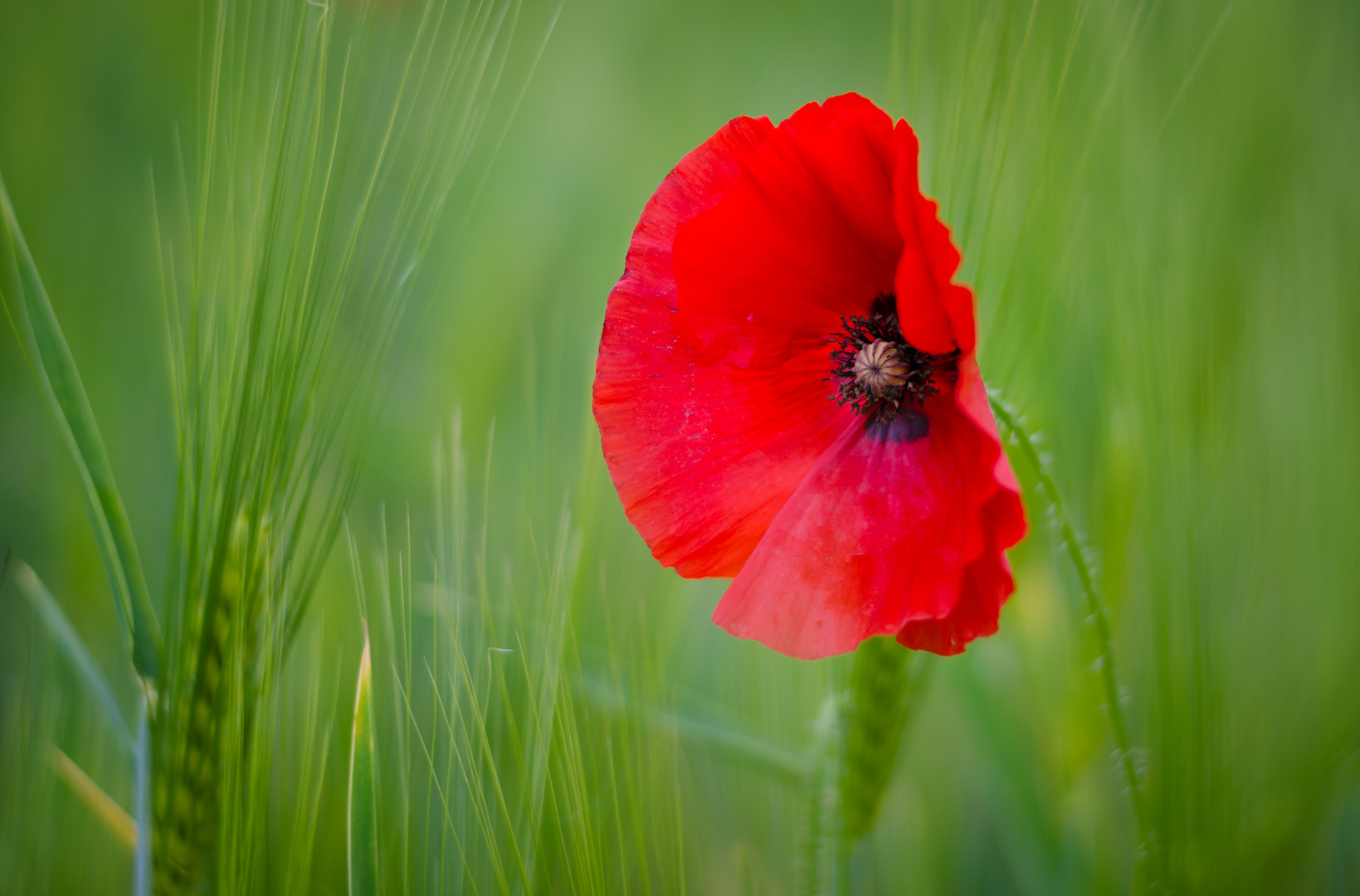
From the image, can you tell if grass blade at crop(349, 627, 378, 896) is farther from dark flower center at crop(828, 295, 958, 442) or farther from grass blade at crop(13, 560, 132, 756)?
dark flower center at crop(828, 295, 958, 442)

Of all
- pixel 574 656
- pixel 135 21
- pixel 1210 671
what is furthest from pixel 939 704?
pixel 135 21

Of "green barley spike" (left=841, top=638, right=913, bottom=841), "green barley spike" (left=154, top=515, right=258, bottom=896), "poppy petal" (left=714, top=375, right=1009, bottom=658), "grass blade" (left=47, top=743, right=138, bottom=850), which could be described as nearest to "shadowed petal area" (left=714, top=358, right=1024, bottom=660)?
"poppy petal" (left=714, top=375, right=1009, bottom=658)

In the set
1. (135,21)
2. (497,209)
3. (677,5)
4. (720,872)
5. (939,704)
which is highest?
(677,5)

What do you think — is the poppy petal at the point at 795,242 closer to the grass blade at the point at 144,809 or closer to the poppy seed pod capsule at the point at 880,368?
the poppy seed pod capsule at the point at 880,368

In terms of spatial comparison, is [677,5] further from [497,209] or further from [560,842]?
[560,842]

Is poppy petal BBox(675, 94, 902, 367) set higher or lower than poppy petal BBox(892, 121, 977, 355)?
higher

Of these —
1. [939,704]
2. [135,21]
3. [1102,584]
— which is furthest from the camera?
[135,21]

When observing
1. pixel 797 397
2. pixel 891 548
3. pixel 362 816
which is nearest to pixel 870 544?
pixel 891 548
